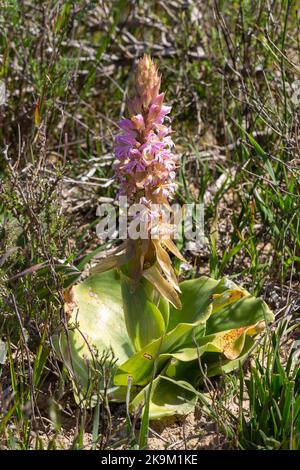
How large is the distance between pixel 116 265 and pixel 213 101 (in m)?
1.90

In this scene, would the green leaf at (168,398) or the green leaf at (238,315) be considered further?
the green leaf at (238,315)

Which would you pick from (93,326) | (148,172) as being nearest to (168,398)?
(93,326)

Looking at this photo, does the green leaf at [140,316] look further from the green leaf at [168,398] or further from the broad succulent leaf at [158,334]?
the green leaf at [168,398]

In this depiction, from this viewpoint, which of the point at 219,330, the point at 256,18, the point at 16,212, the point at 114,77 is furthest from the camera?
the point at 114,77

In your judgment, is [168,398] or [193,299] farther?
[193,299]

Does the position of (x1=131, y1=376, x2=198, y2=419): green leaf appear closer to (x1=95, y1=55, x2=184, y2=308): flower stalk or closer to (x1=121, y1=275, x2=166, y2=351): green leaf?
(x1=121, y1=275, x2=166, y2=351): green leaf

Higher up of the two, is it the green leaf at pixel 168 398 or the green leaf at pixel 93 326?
the green leaf at pixel 93 326

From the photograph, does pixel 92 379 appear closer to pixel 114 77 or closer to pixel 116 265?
pixel 116 265

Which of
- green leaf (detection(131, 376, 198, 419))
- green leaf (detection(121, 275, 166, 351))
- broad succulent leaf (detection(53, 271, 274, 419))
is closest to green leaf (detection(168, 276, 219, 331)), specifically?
broad succulent leaf (detection(53, 271, 274, 419))

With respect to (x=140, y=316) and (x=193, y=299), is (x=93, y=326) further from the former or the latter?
(x=193, y=299)

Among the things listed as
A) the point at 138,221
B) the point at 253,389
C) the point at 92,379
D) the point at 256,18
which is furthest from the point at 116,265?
the point at 256,18

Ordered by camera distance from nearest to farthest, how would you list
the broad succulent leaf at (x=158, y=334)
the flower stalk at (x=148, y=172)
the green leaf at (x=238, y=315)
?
the flower stalk at (x=148, y=172), the broad succulent leaf at (x=158, y=334), the green leaf at (x=238, y=315)

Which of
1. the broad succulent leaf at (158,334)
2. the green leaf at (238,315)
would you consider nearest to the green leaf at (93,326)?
the broad succulent leaf at (158,334)

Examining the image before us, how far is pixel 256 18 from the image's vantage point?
3.93 m
